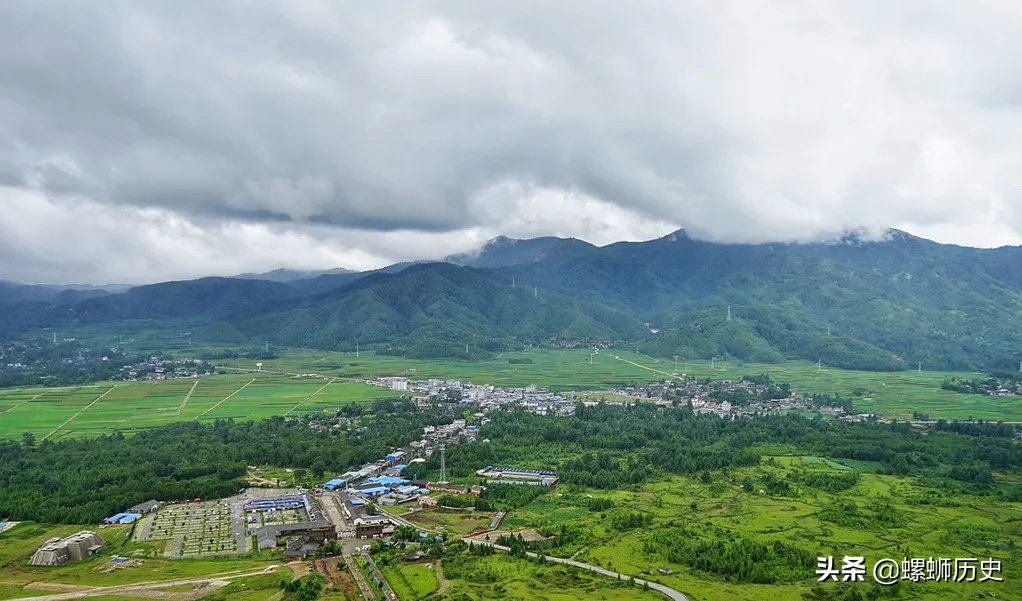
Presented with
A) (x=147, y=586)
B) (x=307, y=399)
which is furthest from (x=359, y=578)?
(x=307, y=399)

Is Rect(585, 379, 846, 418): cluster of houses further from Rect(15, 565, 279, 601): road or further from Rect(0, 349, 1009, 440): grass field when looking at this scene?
Rect(15, 565, 279, 601): road

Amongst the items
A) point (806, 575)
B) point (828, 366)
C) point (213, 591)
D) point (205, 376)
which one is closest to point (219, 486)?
point (213, 591)

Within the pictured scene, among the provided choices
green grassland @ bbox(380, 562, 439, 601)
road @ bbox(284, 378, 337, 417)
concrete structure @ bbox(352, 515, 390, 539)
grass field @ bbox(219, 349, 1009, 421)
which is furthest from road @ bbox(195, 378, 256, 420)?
green grassland @ bbox(380, 562, 439, 601)

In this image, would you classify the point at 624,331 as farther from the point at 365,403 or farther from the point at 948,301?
the point at 365,403

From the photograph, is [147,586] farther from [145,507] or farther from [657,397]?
[657,397]

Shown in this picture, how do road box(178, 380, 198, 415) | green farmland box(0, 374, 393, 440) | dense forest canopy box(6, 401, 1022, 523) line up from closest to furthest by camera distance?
dense forest canopy box(6, 401, 1022, 523) → green farmland box(0, 374, 393, 440) → road box(178, 380, 198, 415)

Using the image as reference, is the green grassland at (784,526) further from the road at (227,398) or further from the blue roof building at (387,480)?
the road at (227,398)
